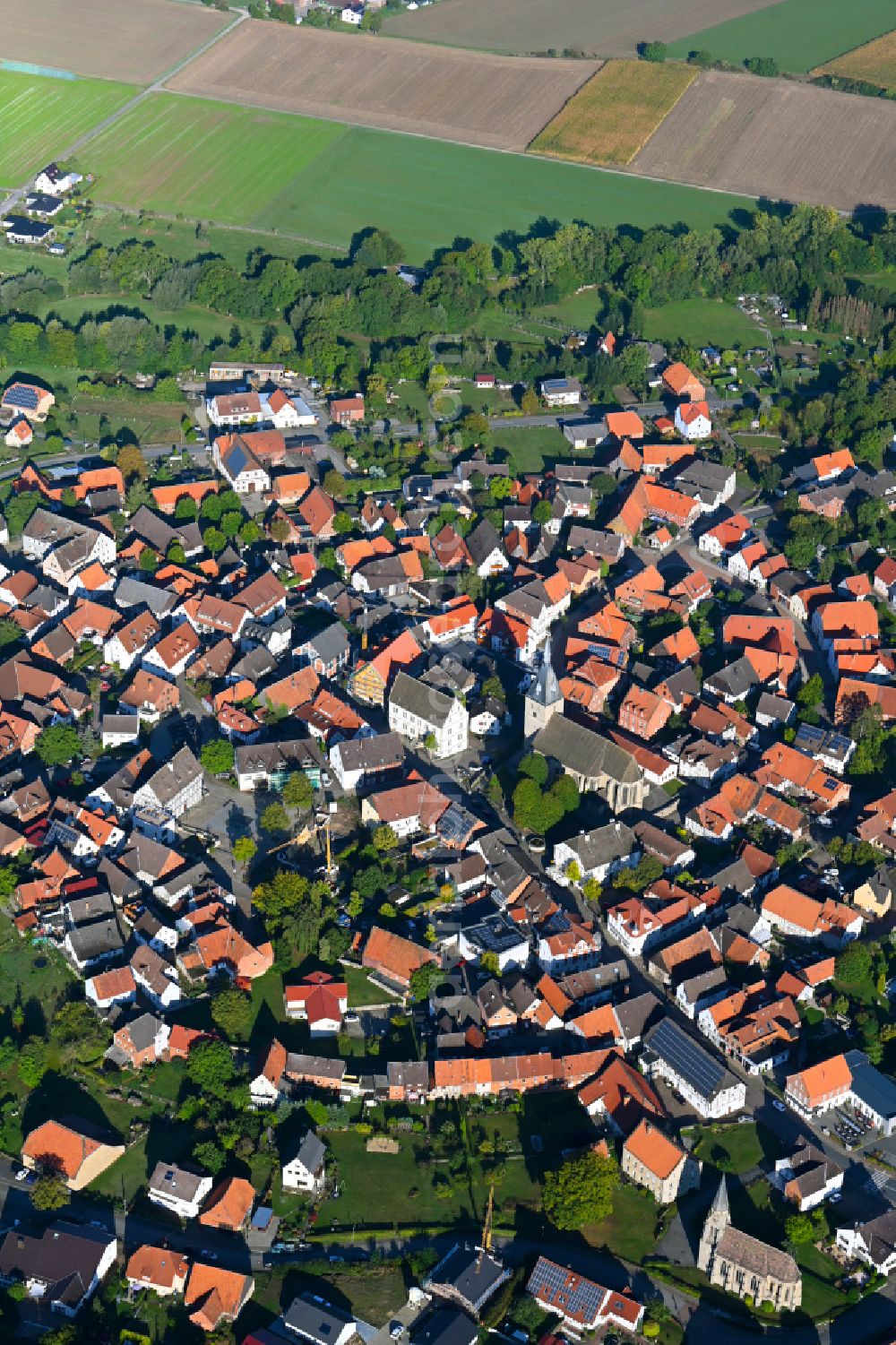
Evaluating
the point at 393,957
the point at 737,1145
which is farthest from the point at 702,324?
the point at 737,1145

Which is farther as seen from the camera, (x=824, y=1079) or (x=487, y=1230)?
(x=824, y=1079)

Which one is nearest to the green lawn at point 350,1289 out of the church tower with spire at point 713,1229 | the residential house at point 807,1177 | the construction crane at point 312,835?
the church tower with spire at point 713,1229

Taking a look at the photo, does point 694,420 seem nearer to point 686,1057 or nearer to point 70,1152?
point 686,1057

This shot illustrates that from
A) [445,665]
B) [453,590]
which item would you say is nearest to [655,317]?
[453,590]

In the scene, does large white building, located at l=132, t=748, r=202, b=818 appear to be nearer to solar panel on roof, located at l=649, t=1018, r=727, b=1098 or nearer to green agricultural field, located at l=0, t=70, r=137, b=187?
solar panel on roof, located at l=649, t=1018, r=727, b=1098

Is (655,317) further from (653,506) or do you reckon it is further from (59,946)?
(59,946)

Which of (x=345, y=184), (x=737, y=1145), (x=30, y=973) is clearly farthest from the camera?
(x=345, y=184)

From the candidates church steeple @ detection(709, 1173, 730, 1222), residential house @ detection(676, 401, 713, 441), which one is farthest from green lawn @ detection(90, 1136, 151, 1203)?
residential house @ detection(676, 401, 713, 441)
